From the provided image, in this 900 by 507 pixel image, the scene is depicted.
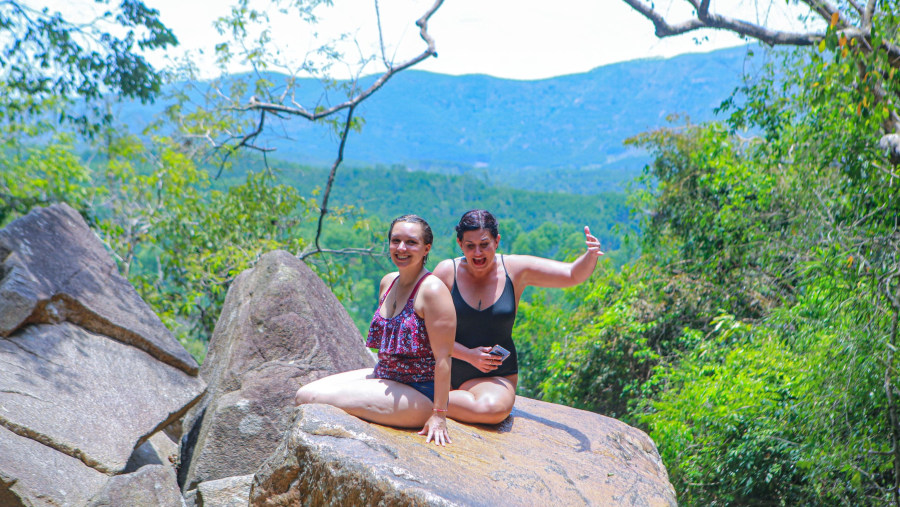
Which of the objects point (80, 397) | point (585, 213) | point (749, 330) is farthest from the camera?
point (585, 213)

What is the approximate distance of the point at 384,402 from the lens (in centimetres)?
344

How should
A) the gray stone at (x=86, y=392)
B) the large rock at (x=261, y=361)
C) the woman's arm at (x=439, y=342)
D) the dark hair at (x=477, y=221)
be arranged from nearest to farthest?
1. the woman's arm at (x=439, y=342)
2. the dark hair at (x=477, y=221)
3. the gray stone at (x=86, y=392)
4. the large rock at (x=261, y=361)

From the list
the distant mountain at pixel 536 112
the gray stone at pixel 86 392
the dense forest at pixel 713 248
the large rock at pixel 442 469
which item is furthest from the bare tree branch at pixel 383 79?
the distant mountain at pixel 536 112

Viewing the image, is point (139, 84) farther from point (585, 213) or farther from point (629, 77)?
point (629, 77)

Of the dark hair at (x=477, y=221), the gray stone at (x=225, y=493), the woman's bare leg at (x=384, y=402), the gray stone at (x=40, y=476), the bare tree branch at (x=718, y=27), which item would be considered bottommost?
the gray stone at (x=225, y=493)

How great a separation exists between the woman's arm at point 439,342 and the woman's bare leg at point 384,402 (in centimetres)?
11

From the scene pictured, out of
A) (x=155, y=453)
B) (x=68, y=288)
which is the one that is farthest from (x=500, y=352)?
(x=68, y=288)

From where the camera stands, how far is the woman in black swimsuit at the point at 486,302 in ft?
12.2

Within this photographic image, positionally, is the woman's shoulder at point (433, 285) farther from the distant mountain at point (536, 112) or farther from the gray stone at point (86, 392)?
the distant mountain at point (536, 112)

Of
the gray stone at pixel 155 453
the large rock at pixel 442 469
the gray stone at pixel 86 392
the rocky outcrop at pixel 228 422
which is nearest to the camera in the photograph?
the large rock at pixel 442 469

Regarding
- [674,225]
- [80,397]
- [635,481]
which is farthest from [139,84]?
[635,481]

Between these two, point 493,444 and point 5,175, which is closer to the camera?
point 493,444

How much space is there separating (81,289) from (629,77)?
182 metres

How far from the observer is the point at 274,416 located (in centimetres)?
506
